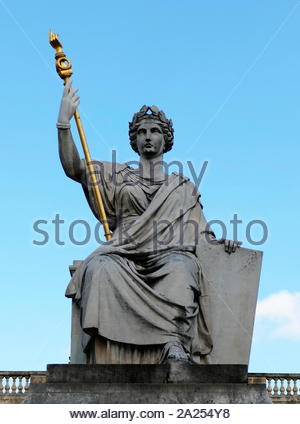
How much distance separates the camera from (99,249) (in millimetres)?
10711

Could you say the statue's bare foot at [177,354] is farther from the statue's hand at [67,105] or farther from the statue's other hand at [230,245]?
the statue's hand at [67,105]

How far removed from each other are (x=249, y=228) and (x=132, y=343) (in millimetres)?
2251

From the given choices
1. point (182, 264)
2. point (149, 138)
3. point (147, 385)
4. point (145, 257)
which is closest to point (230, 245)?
point (182, 264)

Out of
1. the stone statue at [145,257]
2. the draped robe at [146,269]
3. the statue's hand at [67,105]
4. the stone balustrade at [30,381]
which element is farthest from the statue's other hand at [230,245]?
the stone balustrade at [30,381]

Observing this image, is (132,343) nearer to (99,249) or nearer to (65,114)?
(99,249)

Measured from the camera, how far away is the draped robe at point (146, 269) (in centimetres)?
1015

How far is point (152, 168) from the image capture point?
1185 centimetres

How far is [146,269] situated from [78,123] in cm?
201

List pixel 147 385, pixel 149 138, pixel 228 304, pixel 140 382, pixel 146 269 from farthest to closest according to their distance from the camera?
1. pixel 149 138
2. pixel 228 304
3. pixel 146 269
4. pixel 140 382
5. pixel 147 385

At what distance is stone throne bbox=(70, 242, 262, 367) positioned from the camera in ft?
35.3

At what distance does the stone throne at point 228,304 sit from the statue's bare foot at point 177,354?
0.81 m

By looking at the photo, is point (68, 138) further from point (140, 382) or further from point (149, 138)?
point (140, 382)

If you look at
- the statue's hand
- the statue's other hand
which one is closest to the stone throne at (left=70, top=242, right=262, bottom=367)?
the statue's other hand
